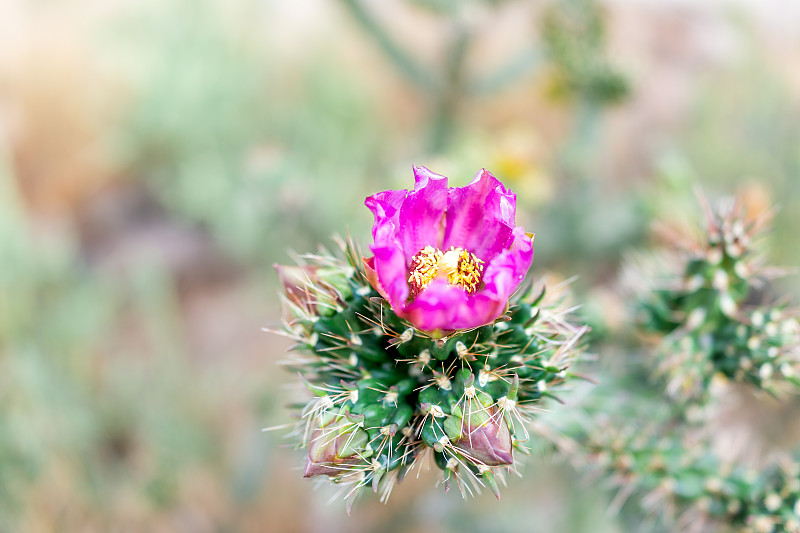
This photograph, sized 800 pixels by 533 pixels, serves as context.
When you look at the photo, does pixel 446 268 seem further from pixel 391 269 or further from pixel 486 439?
pixel 486 439

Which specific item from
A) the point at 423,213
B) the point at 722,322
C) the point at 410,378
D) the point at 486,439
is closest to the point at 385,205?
the point at 423,213

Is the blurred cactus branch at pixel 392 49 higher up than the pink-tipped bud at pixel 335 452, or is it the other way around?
the blurred cactus branch at pixel 392 49

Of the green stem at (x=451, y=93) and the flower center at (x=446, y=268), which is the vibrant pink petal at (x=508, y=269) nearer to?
the flower center at (x=446, y=268)

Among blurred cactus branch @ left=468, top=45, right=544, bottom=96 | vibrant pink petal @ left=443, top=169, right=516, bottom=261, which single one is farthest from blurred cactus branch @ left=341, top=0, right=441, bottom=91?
vibrant pink petal @ left=443, top=169, right=516, bottom=261

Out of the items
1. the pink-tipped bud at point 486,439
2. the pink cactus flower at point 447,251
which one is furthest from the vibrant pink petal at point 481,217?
the pink-tipped bud at point 486,439

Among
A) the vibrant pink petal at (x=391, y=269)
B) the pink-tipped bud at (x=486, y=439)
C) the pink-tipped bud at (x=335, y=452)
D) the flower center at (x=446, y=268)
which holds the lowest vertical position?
the pink-tipped bud at (x=486, y=439)

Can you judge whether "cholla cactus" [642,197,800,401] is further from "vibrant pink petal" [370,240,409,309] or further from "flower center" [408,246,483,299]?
"vibrant pink petal" [370,240,409,309]

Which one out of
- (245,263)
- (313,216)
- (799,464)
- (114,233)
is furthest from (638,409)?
(114,233)
